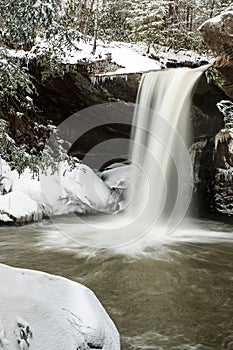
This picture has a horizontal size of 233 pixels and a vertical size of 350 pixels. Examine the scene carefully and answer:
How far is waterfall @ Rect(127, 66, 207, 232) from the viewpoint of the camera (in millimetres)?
9477

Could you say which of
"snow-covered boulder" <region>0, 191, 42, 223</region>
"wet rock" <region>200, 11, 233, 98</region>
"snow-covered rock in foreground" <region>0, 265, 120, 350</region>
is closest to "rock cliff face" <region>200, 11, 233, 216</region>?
"wet rock" <region>200, 11, 233, 98</region>

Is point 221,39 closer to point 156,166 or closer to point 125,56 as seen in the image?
point 125,56

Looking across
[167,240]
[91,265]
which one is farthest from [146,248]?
[91,265]

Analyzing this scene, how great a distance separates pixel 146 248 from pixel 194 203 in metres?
5.31

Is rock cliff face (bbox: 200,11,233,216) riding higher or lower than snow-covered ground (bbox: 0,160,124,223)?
higher

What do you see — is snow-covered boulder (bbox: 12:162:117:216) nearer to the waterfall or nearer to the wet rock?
the waterfall

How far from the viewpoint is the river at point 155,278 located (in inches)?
141

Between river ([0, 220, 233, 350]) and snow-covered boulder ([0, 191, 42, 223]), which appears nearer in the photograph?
river ([0, 220, 233, 350])

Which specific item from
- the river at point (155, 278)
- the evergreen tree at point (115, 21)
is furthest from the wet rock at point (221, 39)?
the evergreen tree at point (115, 21)

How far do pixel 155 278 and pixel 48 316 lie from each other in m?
3.24

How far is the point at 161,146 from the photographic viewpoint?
10.1 metres

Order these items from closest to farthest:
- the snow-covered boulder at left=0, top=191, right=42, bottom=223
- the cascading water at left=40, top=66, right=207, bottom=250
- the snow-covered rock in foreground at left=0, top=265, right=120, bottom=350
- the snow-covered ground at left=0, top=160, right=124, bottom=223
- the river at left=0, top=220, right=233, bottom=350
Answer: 1. the snow-covered rock in foreground at left=0, top=265, right=120, bottom=350
2. the river at left=0, top=220, right=233, bottom=350
3. the snow-covered boulder at left=0, top=191, right=42, bottom=223
4. the snow-covered ground at left=0, top=160, right=124, bottom=223
5. the cascading water at left=40, top=66, right=207, bottom=250

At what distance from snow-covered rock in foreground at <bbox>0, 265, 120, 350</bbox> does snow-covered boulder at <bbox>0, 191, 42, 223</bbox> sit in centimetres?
591

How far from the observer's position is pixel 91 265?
562 centimetres
